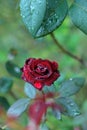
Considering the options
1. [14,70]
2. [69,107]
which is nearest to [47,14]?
[69,107]

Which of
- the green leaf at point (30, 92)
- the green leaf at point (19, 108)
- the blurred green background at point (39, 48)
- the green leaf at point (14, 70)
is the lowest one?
the blurred green background at point (39, 48)

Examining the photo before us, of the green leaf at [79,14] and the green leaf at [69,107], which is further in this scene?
the green leaf at [69,107]

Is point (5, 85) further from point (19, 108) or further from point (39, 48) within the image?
point (39, 48)

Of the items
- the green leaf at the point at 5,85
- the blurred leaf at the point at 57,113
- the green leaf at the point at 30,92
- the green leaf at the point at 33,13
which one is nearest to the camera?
the green leaf at the point at 33,13

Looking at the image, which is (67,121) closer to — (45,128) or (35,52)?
(45,128)

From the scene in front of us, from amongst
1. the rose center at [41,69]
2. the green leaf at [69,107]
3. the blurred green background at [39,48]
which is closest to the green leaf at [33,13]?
the rose center at [41,69]

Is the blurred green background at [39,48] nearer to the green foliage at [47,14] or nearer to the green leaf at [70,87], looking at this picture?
the green leaf at [70,87]

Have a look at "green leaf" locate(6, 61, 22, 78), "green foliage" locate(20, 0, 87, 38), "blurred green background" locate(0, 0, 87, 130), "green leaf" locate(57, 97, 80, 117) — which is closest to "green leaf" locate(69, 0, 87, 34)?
"green foliage" locate(20, 0, 87, 38)

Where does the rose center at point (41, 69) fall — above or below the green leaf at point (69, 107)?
above

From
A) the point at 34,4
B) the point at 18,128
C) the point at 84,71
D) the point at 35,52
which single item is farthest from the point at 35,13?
the point at 35,52
